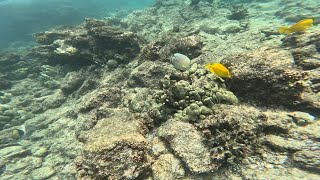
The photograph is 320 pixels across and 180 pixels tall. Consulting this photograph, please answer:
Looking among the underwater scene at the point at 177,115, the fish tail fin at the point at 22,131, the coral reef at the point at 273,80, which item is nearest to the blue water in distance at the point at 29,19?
the underwater scene at the point at 177,115

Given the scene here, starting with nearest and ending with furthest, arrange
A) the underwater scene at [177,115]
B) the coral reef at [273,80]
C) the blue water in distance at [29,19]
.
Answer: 1. the underwater scene at [177,115]
2. the coral reef at [273,80]
3. the blue water in distance at [29,19]

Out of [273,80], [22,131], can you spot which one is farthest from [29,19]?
[273,80]

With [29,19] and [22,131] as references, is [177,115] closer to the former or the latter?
[22,131]

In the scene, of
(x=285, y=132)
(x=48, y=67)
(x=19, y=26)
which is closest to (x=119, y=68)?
(x=48, y=67)

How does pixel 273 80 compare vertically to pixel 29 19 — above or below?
below

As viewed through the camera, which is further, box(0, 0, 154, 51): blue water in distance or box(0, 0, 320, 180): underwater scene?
box(0, 0, 154, 51): blue water in distance

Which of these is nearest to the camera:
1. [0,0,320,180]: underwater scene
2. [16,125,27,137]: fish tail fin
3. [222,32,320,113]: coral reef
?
[0,0,320,180]: underwater scene

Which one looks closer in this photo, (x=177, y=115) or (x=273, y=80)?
(x=273, y=80)

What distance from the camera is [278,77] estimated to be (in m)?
3.24

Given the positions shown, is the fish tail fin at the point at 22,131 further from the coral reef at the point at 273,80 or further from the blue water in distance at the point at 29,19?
the blue water in distance at the point at 29,19

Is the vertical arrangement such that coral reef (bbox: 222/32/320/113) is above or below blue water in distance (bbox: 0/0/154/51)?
below

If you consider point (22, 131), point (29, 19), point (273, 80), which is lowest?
point (22, 131)

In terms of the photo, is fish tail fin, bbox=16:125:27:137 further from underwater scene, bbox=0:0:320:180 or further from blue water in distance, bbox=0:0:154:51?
blue water in distance, bbox=0:0:154:51

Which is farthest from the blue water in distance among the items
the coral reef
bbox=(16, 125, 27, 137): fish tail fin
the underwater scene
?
the coral reef
